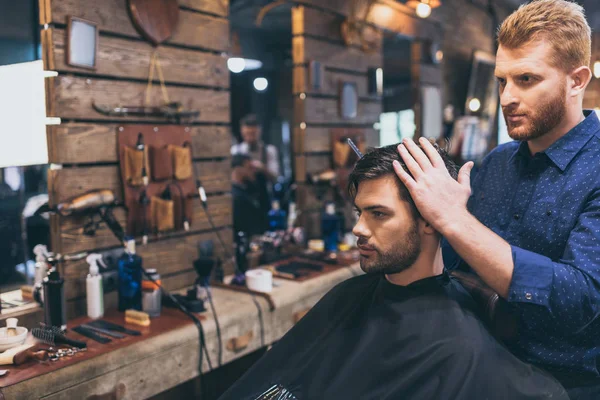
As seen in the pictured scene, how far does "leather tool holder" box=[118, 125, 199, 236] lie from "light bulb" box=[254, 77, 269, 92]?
657cm

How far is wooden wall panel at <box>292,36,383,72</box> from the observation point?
11.2 feet

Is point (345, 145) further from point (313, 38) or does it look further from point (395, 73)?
point (395, 73)

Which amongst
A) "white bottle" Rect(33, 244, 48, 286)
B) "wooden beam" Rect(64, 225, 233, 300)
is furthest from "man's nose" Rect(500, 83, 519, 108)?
"white bottle" Rect(33, 244, 48, 286)

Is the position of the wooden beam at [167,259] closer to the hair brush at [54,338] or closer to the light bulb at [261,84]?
the hair brush at [54,338]

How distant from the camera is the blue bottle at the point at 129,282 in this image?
2.23 m

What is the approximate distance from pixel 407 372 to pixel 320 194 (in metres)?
2.31

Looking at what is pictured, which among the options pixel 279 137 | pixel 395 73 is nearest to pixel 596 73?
pixel 395 73

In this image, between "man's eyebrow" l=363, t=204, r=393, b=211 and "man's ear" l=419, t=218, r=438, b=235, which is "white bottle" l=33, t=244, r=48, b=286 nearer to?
"man's eyebrow" l=363, t=204, r=393, b=211

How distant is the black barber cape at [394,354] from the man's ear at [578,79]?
A: 596 millimetres

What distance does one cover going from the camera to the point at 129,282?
2238 millimetres

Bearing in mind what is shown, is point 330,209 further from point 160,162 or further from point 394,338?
point 394,338

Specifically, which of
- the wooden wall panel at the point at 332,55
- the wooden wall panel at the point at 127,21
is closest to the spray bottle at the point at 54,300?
the wooden wall panel at the point at 127,21

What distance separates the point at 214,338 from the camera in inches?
84.2

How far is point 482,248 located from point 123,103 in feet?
5.57
